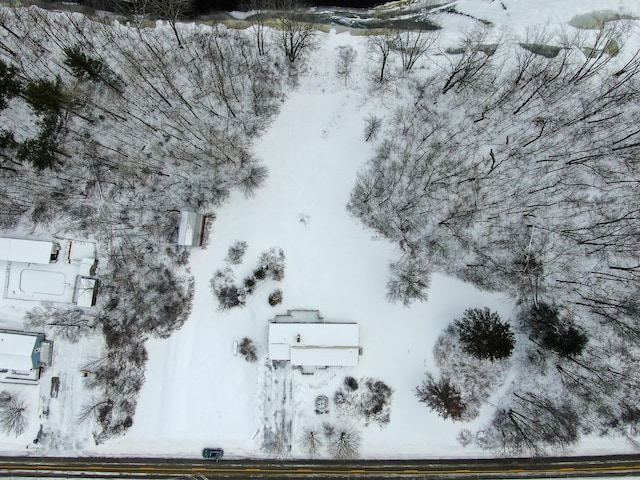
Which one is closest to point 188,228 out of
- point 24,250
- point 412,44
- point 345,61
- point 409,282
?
point 24,250

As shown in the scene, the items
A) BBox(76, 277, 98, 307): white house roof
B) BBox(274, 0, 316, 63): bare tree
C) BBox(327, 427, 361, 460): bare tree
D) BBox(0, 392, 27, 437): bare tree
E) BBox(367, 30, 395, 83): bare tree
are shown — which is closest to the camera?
BBox(327, 427, 361, 460): bare tree

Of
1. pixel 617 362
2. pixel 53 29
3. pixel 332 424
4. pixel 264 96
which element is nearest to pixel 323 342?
pixel 332 424

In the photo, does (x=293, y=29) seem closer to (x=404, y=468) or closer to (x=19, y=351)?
(x=19, y=351)

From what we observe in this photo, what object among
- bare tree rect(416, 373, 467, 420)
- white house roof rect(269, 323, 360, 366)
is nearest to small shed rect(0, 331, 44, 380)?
white house roof rect(269, 323, 360, 366)

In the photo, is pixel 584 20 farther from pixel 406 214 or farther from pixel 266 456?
pixel 266 456

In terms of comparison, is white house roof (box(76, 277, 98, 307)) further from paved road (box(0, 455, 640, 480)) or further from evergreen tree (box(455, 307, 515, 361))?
evergreen tree (box(455, 307, 515, 361))

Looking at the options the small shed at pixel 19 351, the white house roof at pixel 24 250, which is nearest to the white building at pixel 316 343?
the small shed at pixel 19 351
